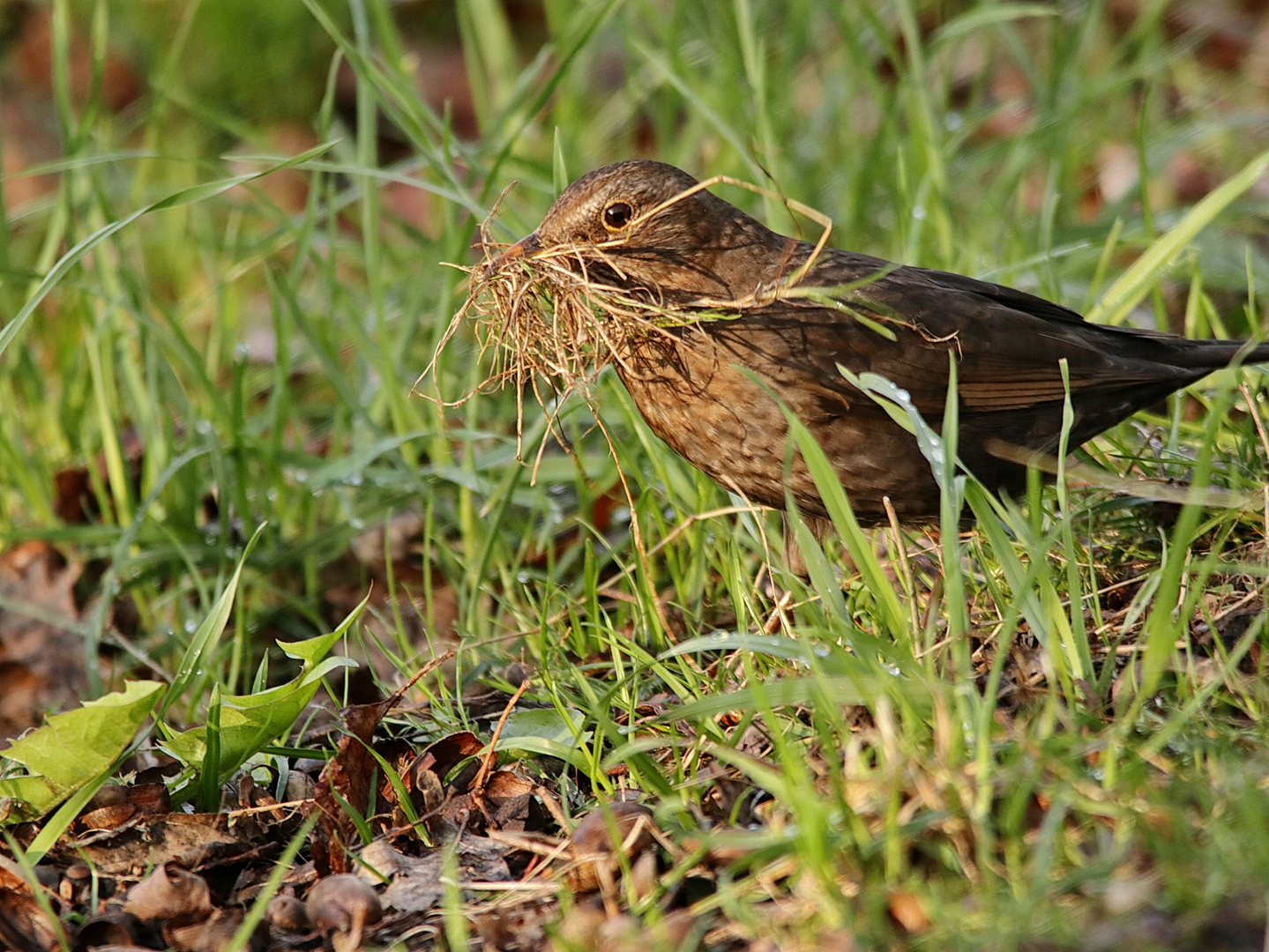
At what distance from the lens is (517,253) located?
3396mm

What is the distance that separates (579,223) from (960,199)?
110 inches

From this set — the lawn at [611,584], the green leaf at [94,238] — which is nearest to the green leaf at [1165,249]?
the lawn at [611,584]

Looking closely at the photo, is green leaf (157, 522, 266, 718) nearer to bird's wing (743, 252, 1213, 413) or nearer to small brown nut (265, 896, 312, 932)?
small brown nut (265, 896, 312, 932)

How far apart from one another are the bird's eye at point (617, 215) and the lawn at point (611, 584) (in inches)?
16.7

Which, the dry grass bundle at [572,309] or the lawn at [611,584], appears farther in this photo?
the dry grass bundle at [572,309]

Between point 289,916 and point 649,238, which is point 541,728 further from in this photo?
point 649,238

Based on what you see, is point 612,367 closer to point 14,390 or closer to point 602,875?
point 602,875

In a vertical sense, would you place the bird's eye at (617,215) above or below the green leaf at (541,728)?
above

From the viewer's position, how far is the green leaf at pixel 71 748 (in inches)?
106

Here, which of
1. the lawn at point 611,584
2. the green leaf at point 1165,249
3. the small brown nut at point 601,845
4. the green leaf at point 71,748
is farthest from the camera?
the green leaf at point 1165,249

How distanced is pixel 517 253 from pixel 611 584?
3.39ft

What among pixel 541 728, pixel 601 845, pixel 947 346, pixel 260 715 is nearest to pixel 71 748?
pixel 260 715

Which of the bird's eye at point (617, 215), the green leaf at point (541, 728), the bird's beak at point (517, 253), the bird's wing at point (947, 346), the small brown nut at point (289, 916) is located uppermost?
the bird's eye at point (617, 215)

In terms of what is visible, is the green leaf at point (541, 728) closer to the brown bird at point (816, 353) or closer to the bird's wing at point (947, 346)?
the brown bird at point (816, 353)
